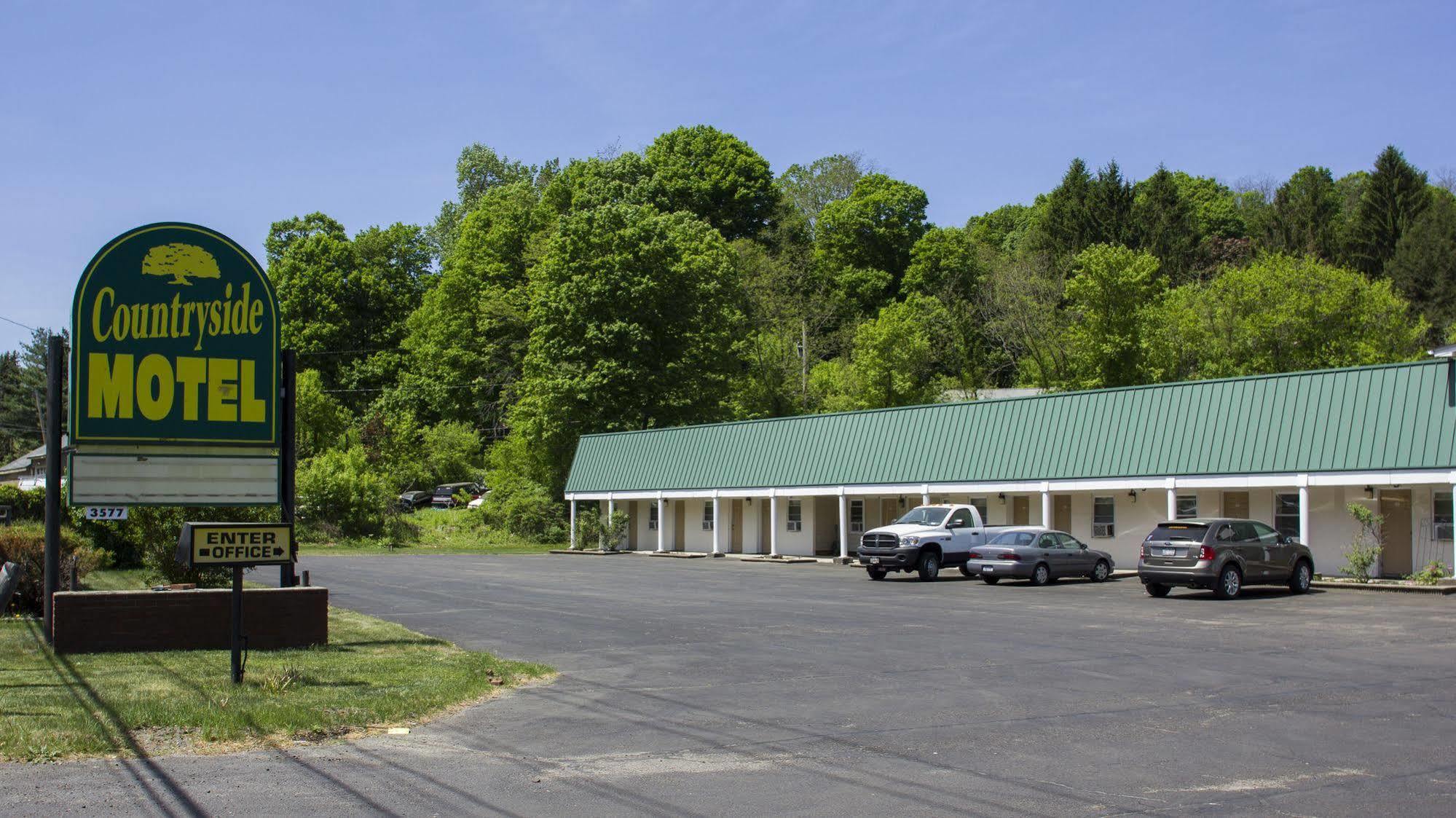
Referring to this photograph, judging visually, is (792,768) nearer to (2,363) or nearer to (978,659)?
(978,659)

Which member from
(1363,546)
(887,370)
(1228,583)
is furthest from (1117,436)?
(887,370)

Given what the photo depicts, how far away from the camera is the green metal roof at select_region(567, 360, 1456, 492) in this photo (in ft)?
96.5

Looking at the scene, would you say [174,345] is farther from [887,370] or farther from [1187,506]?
[887,370]

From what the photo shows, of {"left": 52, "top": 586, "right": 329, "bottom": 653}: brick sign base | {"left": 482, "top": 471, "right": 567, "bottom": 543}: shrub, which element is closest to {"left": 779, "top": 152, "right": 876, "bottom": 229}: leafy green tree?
{"left": 482, "top": 471, "right": 567, "bottom": 543}: shrub

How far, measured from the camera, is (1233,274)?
2133 inches

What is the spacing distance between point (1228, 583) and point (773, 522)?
21.2m

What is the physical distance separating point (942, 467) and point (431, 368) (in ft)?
154

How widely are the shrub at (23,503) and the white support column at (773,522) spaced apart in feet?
75.3

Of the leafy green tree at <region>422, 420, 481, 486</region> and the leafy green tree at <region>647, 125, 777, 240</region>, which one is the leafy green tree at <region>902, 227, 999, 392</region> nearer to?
A: the leafy green tree at <region>647, 125, 777, 240</region>

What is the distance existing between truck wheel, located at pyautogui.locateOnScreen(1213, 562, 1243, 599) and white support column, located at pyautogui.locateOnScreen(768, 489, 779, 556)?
2064 cm

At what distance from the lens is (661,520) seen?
1986 inches

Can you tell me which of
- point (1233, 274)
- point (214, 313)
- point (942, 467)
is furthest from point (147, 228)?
point (1233, 274)

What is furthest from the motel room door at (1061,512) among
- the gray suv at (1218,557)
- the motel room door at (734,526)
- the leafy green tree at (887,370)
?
the leafy green tree at (887,370)

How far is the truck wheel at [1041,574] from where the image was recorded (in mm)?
30516
